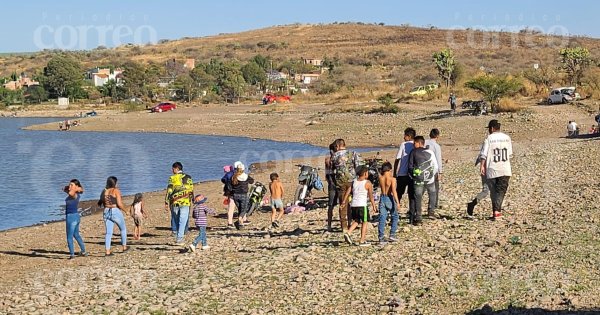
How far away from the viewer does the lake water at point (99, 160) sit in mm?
24495

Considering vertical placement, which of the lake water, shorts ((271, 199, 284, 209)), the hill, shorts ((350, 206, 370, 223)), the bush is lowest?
the lake water

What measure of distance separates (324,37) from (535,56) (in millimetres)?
63428

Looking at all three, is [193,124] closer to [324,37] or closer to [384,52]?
[384,52]

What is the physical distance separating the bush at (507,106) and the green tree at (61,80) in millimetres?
63681

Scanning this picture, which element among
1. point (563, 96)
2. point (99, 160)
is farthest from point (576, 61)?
point (99, 160)

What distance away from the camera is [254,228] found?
14.7m

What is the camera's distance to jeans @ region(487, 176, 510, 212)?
1270cm

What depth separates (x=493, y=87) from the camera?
40.7m

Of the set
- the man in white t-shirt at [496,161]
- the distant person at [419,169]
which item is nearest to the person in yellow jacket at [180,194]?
the distant person at [419,169]

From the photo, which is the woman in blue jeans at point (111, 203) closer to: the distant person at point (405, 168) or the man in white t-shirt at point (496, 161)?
the distant person at point (405, 168)

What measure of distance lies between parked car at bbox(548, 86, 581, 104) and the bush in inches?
69.0

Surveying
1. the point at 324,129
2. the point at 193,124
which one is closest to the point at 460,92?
the point at 324,129

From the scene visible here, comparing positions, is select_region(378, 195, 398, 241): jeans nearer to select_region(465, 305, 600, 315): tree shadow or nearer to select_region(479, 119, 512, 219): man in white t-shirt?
select_region(479, 119, 512, 219): man in white t-shirt

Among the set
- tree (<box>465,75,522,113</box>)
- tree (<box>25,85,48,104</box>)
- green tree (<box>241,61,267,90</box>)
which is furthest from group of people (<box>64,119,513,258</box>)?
tree (<box>25,85,48,104</box>)
